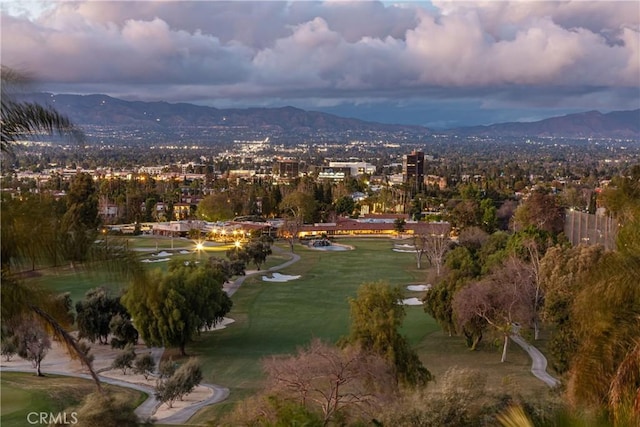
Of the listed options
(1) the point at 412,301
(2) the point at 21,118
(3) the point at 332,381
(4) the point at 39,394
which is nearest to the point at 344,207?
(1) the point at 412,301

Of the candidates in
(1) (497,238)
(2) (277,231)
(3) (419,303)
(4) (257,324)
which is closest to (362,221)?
(2) (277,231)

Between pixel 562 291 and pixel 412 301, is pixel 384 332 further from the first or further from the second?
pixel 412 301

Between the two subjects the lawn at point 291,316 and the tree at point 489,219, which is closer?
the lawn at point 291,316

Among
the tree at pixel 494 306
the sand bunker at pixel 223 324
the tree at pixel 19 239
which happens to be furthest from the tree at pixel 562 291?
the tree at pixel 19 239

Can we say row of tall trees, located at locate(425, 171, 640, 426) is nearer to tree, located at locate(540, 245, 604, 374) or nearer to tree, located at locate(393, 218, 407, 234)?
tree, located at locate(540, 245, 604, 374)

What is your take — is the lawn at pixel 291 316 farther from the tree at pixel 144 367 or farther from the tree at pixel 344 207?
the tree at pixel 344 207
